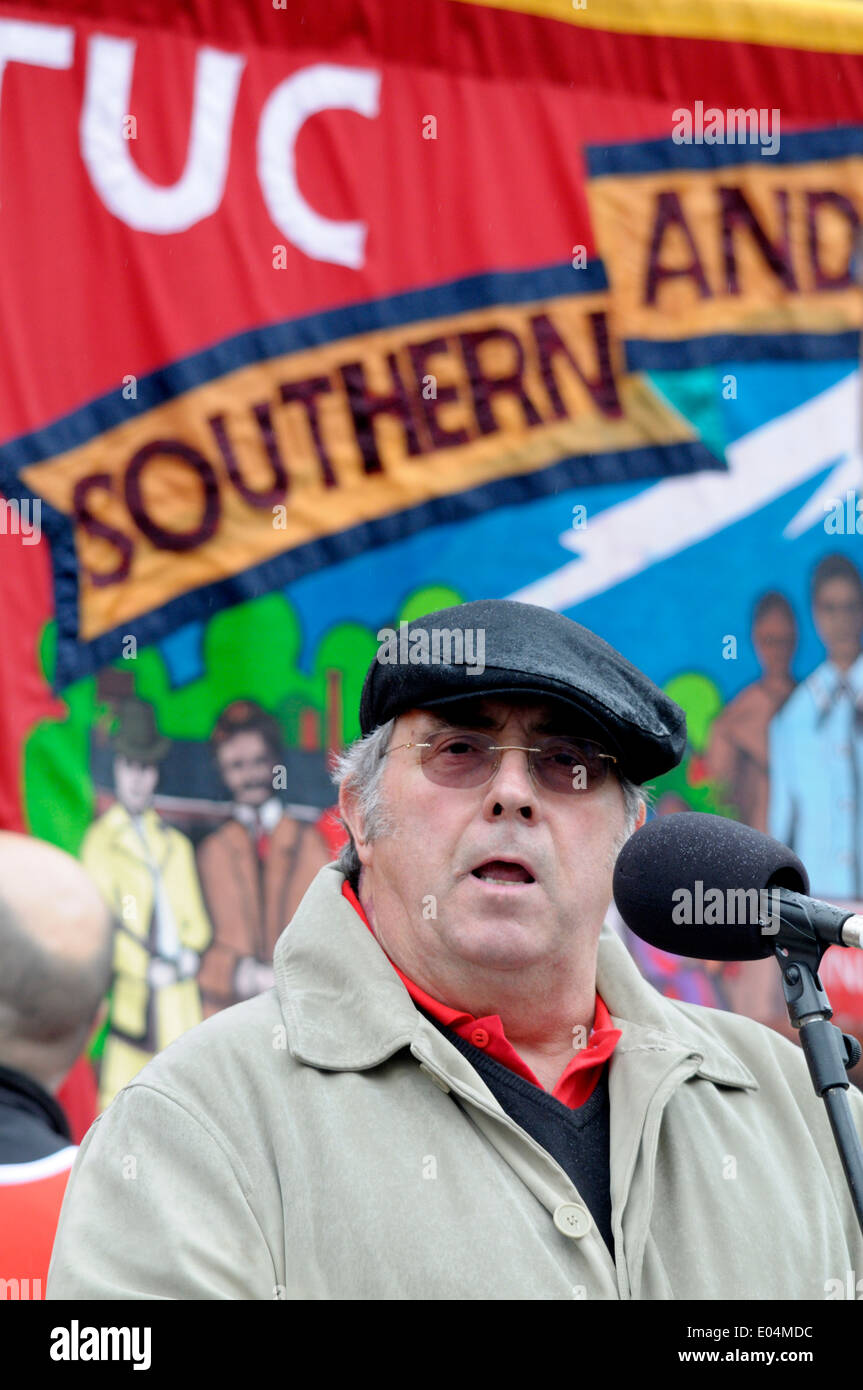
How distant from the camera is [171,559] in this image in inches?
170

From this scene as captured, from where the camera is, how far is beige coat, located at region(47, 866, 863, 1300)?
1894 mm

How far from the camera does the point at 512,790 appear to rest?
224 centimetres

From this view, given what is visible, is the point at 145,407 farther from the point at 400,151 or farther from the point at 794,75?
the point at 794,75

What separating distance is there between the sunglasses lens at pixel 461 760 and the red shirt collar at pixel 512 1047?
0.74 ft

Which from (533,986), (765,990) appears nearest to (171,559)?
(765,990)

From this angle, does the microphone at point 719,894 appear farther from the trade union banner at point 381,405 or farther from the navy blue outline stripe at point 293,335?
A: the navy blue outline stripe at point 293,335

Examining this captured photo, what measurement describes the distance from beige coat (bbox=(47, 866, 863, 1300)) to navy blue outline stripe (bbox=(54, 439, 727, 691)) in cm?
197

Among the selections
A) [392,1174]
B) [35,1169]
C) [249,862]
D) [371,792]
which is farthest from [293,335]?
[392,1174]

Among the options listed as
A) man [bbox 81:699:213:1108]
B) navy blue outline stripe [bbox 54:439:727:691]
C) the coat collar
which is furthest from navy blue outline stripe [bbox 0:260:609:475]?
the coat collar

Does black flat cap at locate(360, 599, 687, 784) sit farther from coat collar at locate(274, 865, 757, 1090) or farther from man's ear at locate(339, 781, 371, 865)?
coat collar at locate(274, 865, 757, 1090)

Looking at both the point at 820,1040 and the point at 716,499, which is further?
the point at 716,499

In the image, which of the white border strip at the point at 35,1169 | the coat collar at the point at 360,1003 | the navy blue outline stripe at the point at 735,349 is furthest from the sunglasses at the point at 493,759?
the navy blue outline stripe at the point at 735,349

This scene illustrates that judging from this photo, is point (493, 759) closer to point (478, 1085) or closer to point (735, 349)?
point (478, 1085)

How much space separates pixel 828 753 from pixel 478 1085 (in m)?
2.93
